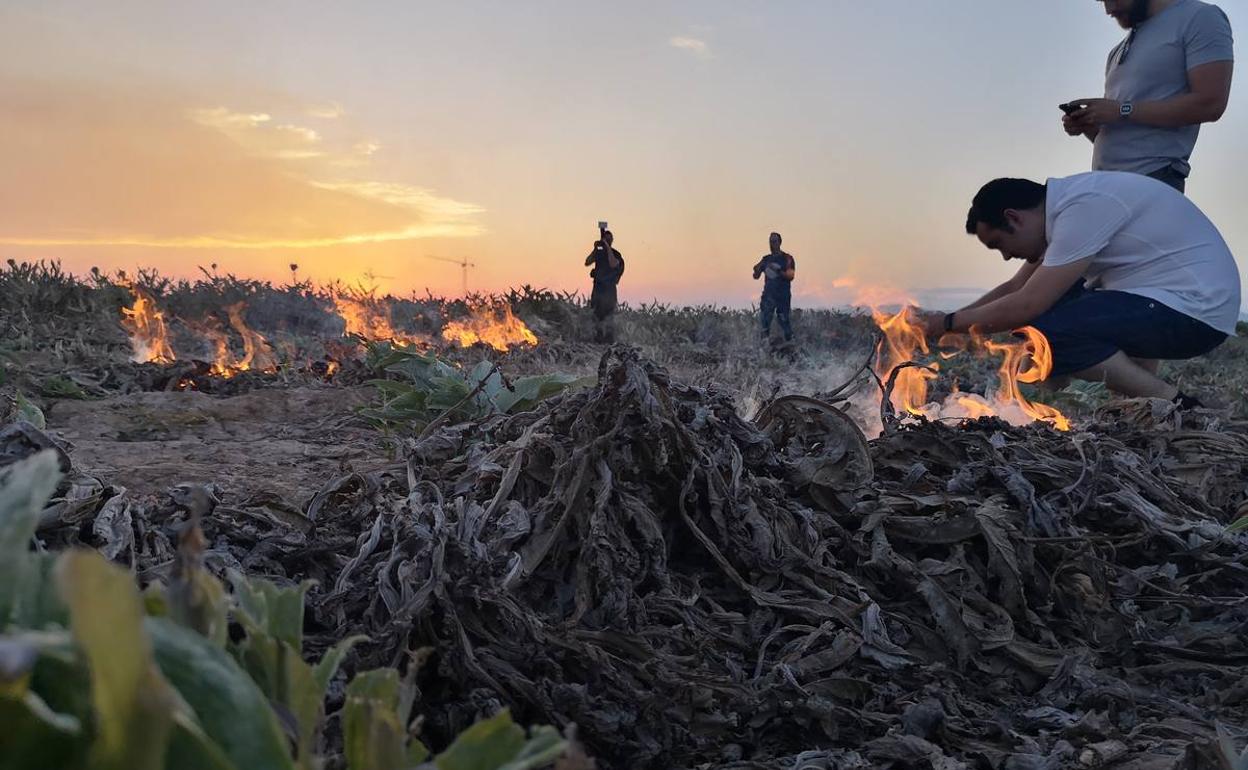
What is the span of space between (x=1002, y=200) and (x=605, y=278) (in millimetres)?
9831

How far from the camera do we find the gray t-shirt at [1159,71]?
15.4 feet

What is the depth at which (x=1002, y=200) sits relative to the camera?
190 inches

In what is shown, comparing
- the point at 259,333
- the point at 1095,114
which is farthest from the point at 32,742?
the point at 259,333

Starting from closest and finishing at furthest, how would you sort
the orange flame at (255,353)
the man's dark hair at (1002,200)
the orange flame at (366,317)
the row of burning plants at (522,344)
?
the row of burning plants at (522,344) < the man's dark hair at (1002,200) < the orange flame at (255,353) < the orange flame at (366,317)

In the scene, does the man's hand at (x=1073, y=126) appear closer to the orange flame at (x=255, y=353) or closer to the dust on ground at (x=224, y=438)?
the dust on ground at (x=224, y=438)

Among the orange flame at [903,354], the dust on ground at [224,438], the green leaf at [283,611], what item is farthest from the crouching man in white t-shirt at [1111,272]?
the green leaf at [283,611]

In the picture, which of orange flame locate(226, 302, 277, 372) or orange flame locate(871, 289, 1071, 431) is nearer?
orange flame locate(871, 289, 1071, 431)

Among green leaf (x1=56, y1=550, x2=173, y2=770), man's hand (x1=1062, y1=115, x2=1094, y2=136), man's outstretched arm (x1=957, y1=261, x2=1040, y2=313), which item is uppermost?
man's hand (x1=1062, y1=115, x2=1094, y2=136)

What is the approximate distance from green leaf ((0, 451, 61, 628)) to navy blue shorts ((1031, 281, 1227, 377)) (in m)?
4.80

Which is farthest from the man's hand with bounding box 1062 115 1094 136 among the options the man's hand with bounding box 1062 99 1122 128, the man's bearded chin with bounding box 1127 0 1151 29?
the man's bearded chin with bounding box 1127 0 1151 29

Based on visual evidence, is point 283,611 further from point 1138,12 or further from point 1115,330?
point 1138,12

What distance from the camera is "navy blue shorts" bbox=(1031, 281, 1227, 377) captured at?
4.73m

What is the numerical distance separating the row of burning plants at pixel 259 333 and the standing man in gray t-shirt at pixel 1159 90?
15.1 feet

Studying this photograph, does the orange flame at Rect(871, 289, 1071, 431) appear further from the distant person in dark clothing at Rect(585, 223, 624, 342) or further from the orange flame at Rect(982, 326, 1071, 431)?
the distant person in dark clothing at Rect(585, 223, 624, 342)
